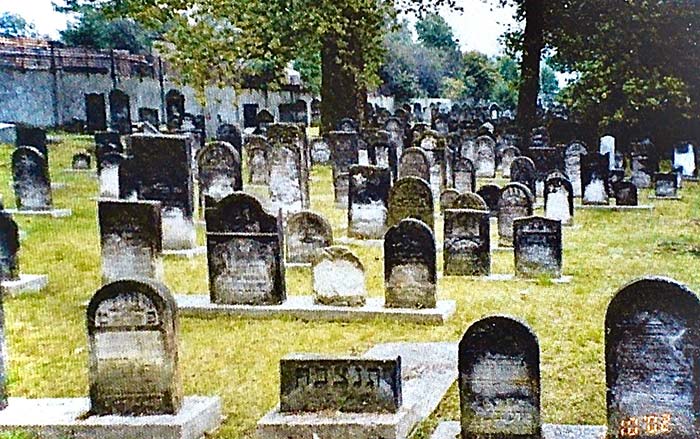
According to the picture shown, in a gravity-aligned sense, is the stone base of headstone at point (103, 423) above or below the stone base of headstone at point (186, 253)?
below

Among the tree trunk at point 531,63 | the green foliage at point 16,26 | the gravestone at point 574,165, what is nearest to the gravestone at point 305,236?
the gravestone at point 574,165

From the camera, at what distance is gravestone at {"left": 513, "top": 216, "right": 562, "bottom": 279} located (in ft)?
39.5

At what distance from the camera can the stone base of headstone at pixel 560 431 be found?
6.27m

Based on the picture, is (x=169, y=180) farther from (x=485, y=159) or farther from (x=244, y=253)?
(x=485, y=159)

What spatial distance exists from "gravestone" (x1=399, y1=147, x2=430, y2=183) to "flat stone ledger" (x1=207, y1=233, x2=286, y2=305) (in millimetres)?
8582

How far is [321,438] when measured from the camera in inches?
253

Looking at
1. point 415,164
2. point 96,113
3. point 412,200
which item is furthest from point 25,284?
point 96,113

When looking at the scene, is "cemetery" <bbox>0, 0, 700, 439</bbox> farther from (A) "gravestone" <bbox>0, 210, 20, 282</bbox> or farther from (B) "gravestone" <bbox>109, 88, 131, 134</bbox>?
(B) "gravestone" <bbox>109, 88, 131, 134</bbox>

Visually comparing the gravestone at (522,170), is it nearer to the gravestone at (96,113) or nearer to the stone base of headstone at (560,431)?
the stone base of headstone at (560,431)

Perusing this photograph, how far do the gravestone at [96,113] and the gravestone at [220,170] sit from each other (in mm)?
15298

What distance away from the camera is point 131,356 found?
22.1 ft

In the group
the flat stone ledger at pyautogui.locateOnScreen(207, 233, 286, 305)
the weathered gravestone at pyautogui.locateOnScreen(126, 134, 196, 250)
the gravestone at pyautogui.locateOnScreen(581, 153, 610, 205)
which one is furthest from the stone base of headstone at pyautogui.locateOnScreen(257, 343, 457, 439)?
the gravestone at pyautogui.locateOnScreen(581, 153, 610, 205)

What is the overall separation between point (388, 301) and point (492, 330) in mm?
3884

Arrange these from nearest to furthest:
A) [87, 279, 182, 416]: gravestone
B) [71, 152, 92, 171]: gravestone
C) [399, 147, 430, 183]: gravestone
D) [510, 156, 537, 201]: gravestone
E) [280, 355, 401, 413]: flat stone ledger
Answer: [280, 355, 401, 413]: flat stone ledger, [87, 279, 182, 416]: gravestone, [399, 147, 430, 183]: gravestone, [510, 156, 537, 201]: gravestone, [71, 152, 92, 171]: gravestone
